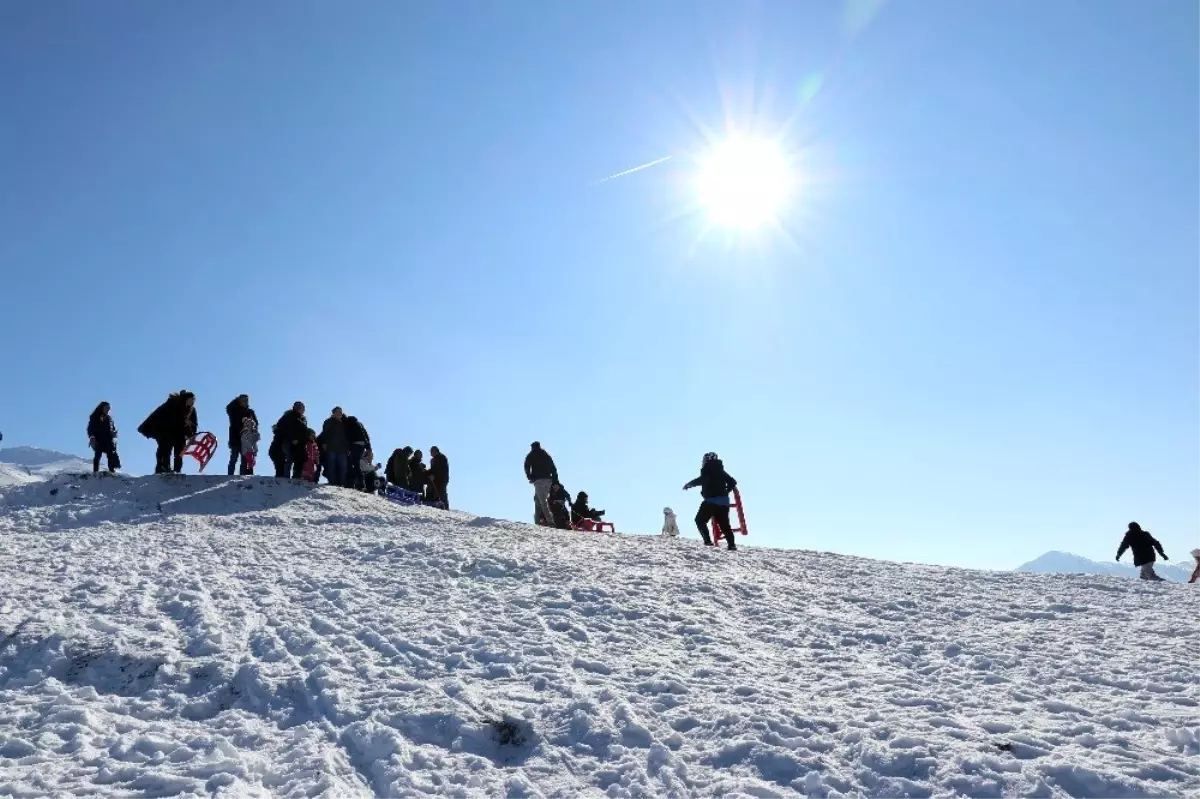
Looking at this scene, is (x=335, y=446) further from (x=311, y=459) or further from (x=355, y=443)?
(x=311, y=459)

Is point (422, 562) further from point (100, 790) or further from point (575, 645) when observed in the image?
point (100, 790)

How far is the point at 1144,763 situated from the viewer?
17.9ft

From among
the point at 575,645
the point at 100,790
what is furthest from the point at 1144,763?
the point at 100,790

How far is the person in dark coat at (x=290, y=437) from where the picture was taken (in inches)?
798

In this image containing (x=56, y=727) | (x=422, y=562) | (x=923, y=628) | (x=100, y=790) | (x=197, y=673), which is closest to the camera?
(x=100, y=790)

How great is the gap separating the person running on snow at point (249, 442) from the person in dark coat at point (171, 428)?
1.37 meters

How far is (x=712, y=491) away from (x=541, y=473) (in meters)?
5.49

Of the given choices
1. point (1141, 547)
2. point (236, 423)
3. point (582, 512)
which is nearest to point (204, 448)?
point (236, 423)

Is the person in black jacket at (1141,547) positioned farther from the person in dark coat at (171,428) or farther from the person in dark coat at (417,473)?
the person in dark coat at (171,428)

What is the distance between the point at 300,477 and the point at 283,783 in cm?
1674

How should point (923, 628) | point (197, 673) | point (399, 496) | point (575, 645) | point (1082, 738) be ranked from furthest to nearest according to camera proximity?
point (399, 496), point (923, 628), point (575, 645), point (197, 673), point (1082, 738)

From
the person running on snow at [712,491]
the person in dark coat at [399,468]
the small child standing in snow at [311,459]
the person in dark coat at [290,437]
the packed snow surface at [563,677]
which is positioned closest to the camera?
the packed snow surface at [563,677]

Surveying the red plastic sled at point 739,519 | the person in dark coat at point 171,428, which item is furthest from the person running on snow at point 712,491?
the person in dark coat at point 171,428

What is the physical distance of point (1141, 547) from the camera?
1948 centimetres
